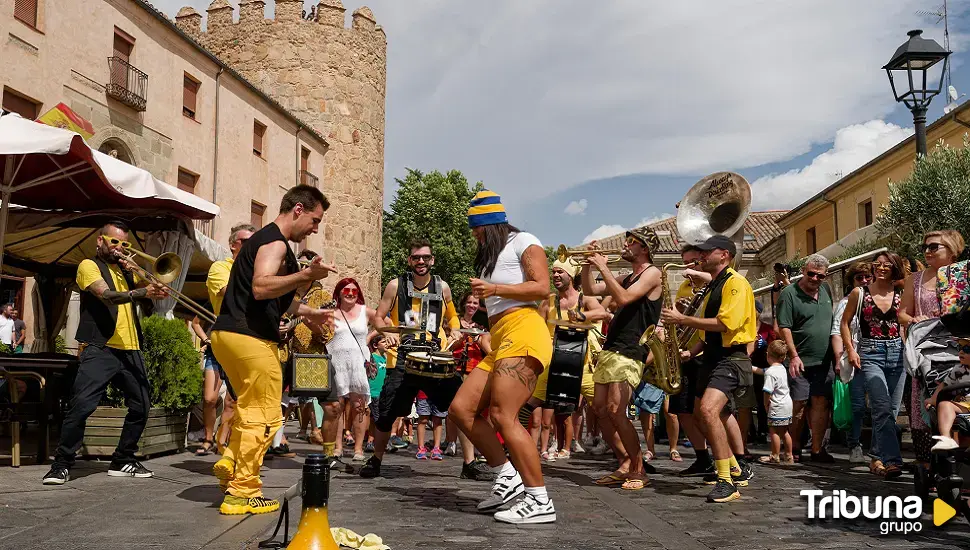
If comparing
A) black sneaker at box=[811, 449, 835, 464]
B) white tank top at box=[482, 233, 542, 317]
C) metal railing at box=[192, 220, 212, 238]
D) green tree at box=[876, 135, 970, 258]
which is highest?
green tree at box=[876, 135, 970, 258]

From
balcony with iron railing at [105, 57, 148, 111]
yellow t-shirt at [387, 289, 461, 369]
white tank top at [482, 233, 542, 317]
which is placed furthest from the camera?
balcony with iron railing at [105, 57, 148, 111]

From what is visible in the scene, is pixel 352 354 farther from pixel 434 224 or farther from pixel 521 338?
pixel 434 224

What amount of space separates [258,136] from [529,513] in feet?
91.5

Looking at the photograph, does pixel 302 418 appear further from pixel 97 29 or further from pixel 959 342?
pixel 97 29

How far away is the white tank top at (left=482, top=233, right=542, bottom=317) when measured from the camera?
5375 mm

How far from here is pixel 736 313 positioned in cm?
617

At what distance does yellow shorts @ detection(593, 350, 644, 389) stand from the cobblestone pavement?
845mm

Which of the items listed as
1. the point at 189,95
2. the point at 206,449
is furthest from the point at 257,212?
the point at 206,449

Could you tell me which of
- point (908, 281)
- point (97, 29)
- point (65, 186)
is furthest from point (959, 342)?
point (97, 29)

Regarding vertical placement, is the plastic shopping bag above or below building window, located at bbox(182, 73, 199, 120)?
below

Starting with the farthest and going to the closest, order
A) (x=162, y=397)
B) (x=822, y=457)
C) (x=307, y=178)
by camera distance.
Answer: (x=307, y=178) < (x=822, y=457) < (x=162, y=397)

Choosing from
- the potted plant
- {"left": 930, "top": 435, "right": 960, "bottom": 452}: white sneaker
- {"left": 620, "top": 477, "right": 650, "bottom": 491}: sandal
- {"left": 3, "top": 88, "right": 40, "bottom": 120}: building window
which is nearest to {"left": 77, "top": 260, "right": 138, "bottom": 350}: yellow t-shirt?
the potted plant

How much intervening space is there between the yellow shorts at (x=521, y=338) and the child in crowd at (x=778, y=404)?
4208mm

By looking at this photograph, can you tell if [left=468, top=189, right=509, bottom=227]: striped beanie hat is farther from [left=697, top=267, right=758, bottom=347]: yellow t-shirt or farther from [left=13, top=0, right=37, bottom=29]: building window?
[left=13, top=0, right=37, bottom=29]: building window
